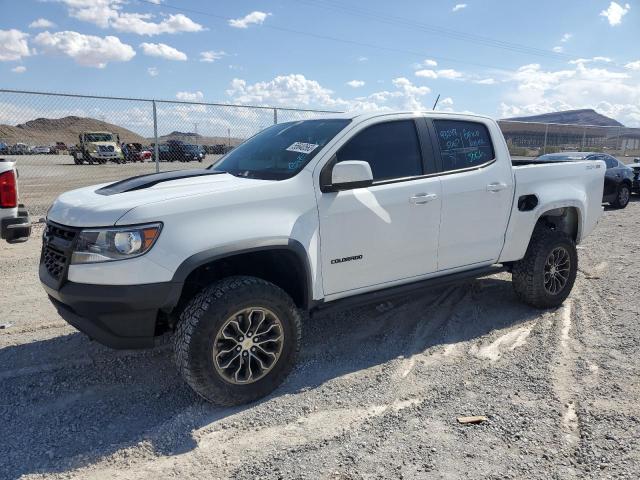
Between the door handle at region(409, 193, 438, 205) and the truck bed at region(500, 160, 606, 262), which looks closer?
the door handle at region(409, 193, 438, 205)

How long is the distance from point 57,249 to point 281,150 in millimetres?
1700

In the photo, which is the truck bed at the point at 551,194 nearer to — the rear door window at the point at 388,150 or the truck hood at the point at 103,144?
the rear door window at the point at 388,150

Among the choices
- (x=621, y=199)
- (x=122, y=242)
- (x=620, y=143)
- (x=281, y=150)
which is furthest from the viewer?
(x=620, y=143)

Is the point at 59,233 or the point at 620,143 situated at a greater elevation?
the point at 620,143

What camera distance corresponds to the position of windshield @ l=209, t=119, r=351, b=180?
368cm

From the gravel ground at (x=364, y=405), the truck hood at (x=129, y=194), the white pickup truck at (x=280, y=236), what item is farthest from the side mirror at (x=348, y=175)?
the gravel ground at (x=364, y=405)

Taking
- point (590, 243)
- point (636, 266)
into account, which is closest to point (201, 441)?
point (636, 266)

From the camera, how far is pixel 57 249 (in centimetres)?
321

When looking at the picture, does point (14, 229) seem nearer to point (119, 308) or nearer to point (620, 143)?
point (119, 308)

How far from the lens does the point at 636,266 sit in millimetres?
6906

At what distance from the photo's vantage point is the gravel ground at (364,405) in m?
2.74

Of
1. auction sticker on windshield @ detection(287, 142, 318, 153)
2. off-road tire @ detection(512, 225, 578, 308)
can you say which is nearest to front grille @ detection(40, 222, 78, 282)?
auction sticker on windshield @ detection(287, 142, 318, 153)

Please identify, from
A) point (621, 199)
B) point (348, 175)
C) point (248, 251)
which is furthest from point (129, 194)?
point (621, 199)

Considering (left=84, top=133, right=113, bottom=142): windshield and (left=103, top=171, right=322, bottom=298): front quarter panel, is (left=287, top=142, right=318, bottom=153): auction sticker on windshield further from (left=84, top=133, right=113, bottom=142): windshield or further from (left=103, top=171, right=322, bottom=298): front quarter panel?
(left=84, top=133, right=113, bottom=142): windshield
